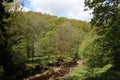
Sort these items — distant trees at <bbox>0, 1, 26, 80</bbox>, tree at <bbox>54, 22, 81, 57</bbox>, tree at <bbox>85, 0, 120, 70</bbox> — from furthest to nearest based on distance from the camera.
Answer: tree at <bbox>54, 22, 81, 57</bbox> < distant trees at <bbox>0, 1, 26, 80</bbox> < tree at <bbox>85, 0, 120, 70</bbox>

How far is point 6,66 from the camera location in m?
34.5

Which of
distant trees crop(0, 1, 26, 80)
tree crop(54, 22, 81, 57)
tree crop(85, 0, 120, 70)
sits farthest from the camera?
tree crop(54, 22, 81, 57)

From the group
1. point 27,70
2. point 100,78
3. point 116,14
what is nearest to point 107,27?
point 116,14

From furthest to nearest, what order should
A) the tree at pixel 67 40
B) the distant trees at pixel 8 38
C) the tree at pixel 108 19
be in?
the tree at pixel 67 40
the distant trees at pixel 8 38
the tree at pixel 108 19

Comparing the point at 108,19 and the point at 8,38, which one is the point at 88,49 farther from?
the point at 108,19

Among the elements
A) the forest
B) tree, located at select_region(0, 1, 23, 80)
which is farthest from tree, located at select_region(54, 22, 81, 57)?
tree, located at select_region(0, 1, 23, 80)

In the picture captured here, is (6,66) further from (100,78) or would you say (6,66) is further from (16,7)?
(100,78)

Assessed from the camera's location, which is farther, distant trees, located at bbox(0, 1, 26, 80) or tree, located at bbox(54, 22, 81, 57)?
tree, located at bbox(54, 22, 81, 57)

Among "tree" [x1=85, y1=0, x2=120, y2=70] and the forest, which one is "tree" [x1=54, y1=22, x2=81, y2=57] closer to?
the forest

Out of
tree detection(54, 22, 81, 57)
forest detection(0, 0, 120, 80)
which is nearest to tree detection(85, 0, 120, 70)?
Answer: forest detection(0, 0, 120, 80)

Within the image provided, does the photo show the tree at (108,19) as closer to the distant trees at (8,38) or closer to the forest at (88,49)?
the forest at (88,49)

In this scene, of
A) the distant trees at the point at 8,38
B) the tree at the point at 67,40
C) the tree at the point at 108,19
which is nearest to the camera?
the tree at the point at 108,19

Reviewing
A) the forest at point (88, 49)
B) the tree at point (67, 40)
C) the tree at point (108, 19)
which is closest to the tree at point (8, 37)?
the forest at point (88, 49)

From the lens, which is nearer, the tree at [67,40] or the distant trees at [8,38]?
the distant trees at [8,38]
